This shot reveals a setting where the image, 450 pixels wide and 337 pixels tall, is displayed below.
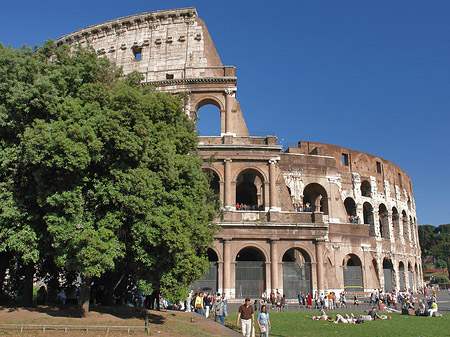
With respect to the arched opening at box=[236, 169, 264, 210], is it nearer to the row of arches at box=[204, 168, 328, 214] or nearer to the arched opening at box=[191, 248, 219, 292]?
the row of arches at box=[204, 168, 328, 214]

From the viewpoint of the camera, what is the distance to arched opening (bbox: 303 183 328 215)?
28844mm

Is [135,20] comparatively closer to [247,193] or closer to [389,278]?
[247,193]

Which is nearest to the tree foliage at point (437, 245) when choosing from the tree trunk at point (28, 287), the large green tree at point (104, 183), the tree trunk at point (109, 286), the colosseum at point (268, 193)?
the colosseum at point (268, 193)

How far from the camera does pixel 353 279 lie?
1081 inches

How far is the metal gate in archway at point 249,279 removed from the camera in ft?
73.2

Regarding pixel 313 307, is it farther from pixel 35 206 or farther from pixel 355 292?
pixel 35 206

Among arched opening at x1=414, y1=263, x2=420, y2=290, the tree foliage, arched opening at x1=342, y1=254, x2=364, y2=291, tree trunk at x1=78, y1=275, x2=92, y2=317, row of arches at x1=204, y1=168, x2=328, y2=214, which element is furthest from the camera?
the tree foliage

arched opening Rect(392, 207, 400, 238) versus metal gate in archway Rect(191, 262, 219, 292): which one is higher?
arched opening Rect(392, 207, 400, 238)

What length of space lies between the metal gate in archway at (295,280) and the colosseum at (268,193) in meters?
0.06

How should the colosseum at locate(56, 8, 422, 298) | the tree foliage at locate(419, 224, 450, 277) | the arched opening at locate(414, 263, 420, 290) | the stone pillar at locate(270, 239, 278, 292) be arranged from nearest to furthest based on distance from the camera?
1. the stone pillar at locate(270, 239, 278, 292)
2. the colosseum at locate(56, 8, 422, 298)
3. the arched opening at locate(414, 263, 420, 290)
4. the tree foliage at locate(419, 224, 450, 277)

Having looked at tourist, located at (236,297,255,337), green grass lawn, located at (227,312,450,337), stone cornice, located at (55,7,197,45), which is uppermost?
stone cornice, located at (55,7,197,45)

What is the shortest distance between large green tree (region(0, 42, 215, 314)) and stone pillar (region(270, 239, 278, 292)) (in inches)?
381

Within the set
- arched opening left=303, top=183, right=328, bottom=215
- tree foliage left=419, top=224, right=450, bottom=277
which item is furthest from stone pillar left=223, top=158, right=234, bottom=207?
tree foliage left=419, top=224, right=450, bottom=277

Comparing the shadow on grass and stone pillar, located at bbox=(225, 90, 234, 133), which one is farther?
stone pillar, located at bbox=(225, 90, 234, 133)
